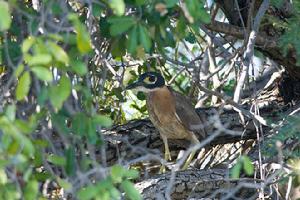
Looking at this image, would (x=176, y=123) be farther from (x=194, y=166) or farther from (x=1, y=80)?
(x=1, y=80)

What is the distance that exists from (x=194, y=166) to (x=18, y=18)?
3250 mm

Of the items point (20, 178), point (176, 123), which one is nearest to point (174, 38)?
point (20, 178)

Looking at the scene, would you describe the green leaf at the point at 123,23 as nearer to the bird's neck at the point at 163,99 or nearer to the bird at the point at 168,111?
the bird at the point at 168,111

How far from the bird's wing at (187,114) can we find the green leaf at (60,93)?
328 cm

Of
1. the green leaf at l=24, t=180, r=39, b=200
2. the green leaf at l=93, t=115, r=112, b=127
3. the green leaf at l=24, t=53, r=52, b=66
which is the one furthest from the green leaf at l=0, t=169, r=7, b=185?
the green leaf at l=93, t=115, r=112, b=127

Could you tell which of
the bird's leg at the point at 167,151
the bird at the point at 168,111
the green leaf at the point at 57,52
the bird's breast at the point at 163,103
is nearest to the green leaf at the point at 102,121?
the green leaf at the point at 57,52

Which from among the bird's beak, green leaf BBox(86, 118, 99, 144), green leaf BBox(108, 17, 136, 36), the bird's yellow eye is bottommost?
green leaf BBox(86, 118, 99, 144)

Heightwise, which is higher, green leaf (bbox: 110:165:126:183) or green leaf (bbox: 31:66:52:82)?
green leaf (bbox: 31:66:52:82)

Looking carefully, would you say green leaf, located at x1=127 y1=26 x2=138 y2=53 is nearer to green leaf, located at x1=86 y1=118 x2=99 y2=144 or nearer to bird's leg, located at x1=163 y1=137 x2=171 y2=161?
green leaf, located at x1=86 y1=118 x2=99 y2=144

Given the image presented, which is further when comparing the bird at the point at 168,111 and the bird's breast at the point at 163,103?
the bird's breast at the point at 163,103

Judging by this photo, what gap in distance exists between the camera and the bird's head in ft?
21.6

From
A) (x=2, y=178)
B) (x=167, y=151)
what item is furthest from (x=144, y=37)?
(x=167, y=151)

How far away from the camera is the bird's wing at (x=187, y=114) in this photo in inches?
253

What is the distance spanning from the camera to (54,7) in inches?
131
